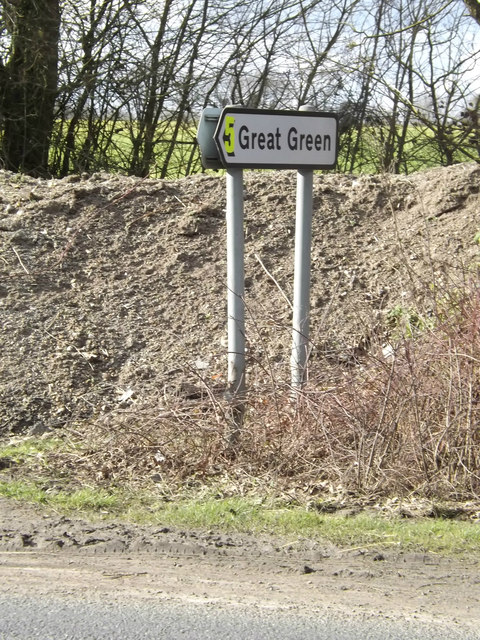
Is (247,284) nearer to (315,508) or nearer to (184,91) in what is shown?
(315,508)

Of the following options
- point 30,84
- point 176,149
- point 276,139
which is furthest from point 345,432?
point 176,149

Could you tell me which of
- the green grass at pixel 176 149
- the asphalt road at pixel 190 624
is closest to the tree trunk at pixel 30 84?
the green grass at pixel 176 149

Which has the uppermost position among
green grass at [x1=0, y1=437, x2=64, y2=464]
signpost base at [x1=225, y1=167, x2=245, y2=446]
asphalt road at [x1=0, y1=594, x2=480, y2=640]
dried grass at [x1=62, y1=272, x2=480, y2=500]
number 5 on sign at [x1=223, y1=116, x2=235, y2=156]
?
number 5 on sign at [x1=223, y1=116, x2=235, y2=156]

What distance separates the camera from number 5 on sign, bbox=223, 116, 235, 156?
4.71 metres

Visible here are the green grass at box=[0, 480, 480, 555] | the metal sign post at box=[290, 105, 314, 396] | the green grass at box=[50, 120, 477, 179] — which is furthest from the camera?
the green grass at box=[50, 120, 477, 179]

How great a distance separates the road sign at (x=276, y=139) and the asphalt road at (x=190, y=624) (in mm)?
2474

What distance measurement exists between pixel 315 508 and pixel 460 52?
941 cm

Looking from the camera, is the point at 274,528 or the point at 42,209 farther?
the point at 42,209

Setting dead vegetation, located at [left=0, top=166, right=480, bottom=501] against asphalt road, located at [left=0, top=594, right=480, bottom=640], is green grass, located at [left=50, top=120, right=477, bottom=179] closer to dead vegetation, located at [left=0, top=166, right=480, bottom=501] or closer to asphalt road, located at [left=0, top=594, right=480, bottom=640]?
dead vegetation, located at [left=0, top=166, right=480, bottom=501]

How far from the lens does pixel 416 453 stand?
470 centimetres

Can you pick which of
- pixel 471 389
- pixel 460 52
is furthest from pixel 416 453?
pixel 460 52

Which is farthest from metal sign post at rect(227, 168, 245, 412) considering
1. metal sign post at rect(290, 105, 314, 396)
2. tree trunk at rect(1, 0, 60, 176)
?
tree trunk at rect(1, 0, 60, 176)

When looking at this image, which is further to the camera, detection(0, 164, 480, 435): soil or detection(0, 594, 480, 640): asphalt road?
detection(0, 164, 480, 435): soil

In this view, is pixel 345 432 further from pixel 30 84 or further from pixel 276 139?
pixel 30 84
